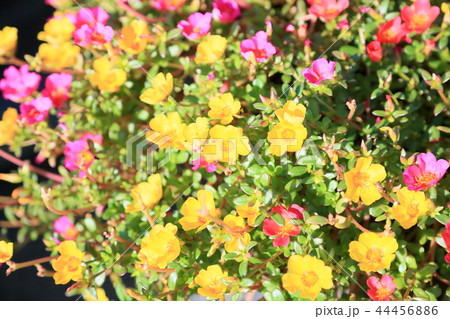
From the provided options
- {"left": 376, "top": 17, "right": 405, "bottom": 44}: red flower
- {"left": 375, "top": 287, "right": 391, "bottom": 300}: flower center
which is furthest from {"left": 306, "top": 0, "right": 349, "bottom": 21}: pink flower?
{"left": 375, "top": 287, "right": 391, "bottom": 300}: flower center

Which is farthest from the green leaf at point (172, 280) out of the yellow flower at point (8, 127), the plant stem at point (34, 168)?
the yellow flower at point (8, 127)

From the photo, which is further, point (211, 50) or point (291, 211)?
point (211, 50)

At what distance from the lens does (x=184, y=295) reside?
106 cm

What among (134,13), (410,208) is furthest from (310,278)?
(134,13)

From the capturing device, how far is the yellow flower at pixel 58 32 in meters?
1.30

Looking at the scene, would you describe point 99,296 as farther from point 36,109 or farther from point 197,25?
point 197,25

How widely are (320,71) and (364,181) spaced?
0.25 m

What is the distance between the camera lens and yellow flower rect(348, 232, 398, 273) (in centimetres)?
90

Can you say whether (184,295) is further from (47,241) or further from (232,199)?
(47,241)

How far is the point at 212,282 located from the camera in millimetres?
979

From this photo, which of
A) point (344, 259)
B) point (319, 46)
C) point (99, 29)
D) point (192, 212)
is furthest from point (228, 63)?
point (344, 259)

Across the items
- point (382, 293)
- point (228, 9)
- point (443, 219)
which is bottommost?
point (382, 293)

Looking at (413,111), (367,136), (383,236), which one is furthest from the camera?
(413,111)

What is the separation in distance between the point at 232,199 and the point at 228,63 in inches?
14.6
